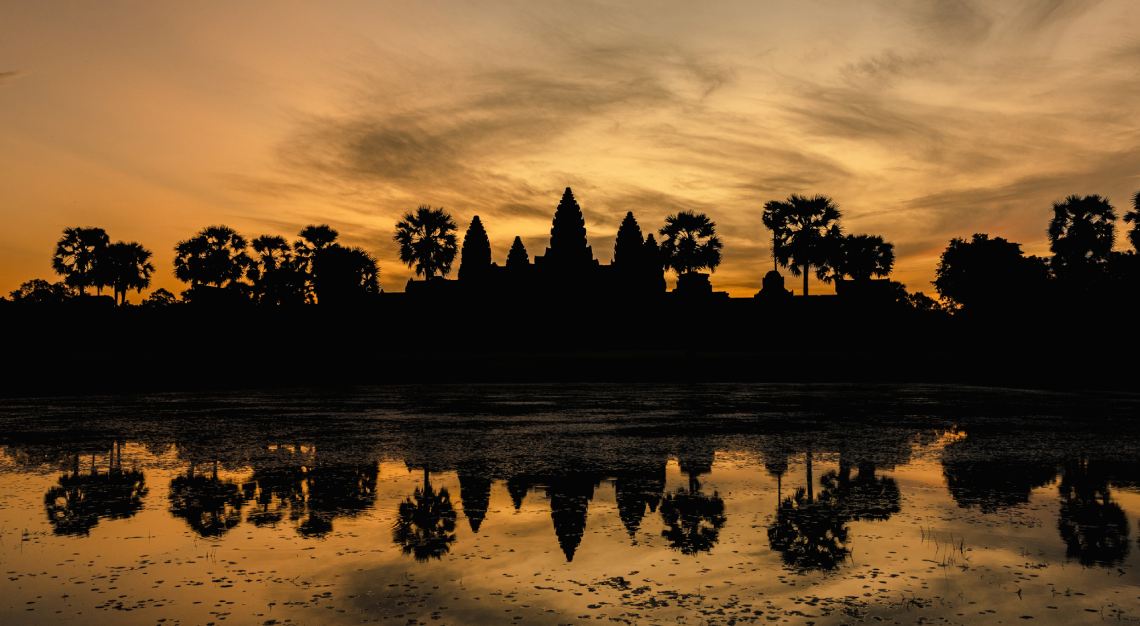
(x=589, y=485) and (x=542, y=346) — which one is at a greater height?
(x=542, y=346)

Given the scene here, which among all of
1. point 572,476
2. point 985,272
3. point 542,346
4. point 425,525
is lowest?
point 425,525

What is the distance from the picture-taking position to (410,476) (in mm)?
12234

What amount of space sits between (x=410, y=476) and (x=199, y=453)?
4.42 metres

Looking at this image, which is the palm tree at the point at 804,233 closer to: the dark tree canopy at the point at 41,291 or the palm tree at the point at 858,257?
the palm tree at the point at 858,257

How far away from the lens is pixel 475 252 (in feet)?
336

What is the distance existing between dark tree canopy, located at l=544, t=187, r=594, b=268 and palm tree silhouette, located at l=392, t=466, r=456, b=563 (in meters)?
87.9

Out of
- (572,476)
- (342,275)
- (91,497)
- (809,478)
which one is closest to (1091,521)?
(809,478)

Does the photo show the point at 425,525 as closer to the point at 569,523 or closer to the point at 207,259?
the point at 569,523

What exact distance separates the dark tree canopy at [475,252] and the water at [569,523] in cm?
8305

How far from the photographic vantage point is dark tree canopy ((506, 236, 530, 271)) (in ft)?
331

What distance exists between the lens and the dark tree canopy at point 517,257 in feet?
331

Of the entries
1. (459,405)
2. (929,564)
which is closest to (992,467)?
(929,564)

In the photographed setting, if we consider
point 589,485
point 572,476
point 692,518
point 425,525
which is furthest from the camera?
point 572,476

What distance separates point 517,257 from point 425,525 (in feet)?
309
